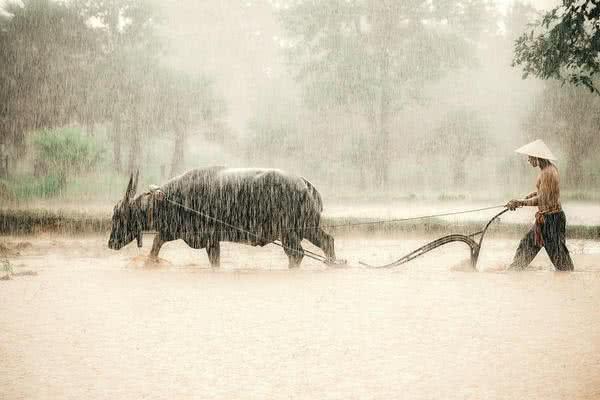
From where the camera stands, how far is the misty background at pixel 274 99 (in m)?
30.5

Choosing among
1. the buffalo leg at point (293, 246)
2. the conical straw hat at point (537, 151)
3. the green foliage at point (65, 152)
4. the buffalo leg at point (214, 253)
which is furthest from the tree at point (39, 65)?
the conical straw hat at point (537, 151)

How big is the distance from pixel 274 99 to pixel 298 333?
124 ft

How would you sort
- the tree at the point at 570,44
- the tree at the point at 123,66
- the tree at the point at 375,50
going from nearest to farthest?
the tree at the point at 570,44
the tree at the point at 123,66
the tree at the point at 375,50

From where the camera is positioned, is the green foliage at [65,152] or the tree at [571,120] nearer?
the green foliage at [65,152]

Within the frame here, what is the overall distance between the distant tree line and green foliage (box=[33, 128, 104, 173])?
9.41 feet

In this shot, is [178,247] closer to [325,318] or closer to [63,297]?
[63,297]

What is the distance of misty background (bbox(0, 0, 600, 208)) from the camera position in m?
30.5

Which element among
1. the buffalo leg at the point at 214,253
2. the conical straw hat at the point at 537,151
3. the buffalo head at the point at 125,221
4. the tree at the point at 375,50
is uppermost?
the tree at the point at 375,50

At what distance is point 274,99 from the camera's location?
146 feet

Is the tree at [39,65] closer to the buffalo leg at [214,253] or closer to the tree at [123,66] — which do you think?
the tree at [123,66]

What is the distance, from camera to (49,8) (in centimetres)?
3114

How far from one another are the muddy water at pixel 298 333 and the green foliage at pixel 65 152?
1608 cm

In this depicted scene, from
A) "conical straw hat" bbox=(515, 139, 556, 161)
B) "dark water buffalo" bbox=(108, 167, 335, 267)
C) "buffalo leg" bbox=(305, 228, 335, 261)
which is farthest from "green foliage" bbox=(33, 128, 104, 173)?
"conical straw hat" bbox=(515, 139, 556, 161)

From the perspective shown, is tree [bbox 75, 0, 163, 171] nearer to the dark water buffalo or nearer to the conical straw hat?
the dark water buffalo
